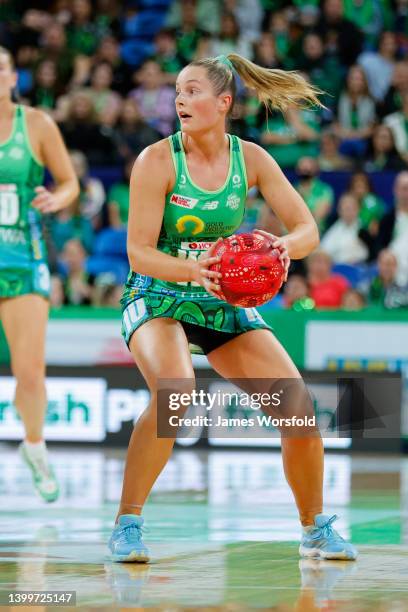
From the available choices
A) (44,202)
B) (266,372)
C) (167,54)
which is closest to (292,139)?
(167,54)

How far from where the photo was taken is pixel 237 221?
548 centimetres

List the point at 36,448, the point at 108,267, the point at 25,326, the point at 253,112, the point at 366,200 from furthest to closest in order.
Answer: the point at 253,112, the point at 108,267, the point at 366,200, the point at 36,448, the point at 25,326

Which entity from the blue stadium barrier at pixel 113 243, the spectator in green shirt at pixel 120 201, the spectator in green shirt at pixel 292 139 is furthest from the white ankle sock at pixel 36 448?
the spectator in green shirt at pixel 292 139

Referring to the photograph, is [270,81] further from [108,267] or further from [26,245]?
[108,267]

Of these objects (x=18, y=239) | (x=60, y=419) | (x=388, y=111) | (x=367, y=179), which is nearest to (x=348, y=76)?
(x=388, y=111)

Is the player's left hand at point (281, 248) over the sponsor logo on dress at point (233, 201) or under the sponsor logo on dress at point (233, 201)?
under

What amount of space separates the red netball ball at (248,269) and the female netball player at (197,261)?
0.16 metres

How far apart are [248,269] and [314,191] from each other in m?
8.10

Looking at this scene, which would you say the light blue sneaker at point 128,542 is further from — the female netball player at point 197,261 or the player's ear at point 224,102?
the player's ear at point 224,102

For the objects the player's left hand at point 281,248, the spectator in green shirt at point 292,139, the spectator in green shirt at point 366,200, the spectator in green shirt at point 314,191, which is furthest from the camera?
the spectator in green shirt at point 292,139

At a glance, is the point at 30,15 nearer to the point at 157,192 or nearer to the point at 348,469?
the point at 348,469

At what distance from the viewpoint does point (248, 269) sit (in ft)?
16.0

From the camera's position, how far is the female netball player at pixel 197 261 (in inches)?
204

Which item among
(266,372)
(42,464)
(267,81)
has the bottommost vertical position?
(42,464)
